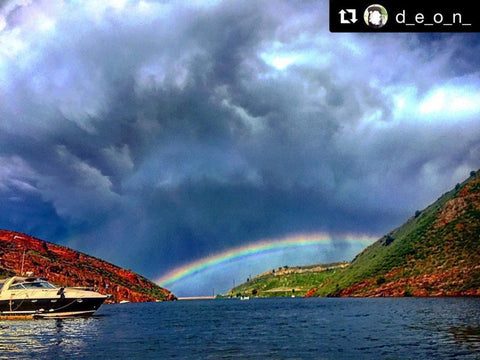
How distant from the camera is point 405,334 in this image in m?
50.3

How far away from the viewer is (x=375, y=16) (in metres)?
13.3

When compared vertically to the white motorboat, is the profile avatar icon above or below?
above

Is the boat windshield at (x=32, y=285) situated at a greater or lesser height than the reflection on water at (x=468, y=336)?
greater

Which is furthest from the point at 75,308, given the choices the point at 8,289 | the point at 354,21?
the point at 354,21

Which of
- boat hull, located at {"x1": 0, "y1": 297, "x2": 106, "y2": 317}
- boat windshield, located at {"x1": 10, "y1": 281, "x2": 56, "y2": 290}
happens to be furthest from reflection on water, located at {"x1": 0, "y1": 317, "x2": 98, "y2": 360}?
boat windshield, located at {"x1": 10, "y1": 281, "x2": 56, "y2": 290}

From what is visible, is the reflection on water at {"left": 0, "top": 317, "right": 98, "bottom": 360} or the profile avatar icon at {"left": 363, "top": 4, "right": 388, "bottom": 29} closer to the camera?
the profile avatar icon at {"left": 363, "top": 4, "right": 388, "bottom": 29}

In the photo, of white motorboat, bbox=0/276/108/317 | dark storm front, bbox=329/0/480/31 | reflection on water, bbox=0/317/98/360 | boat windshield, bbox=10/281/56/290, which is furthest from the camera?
boat windshield, bbox=10/281/56/290

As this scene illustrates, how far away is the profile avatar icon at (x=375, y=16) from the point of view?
43.5 ft

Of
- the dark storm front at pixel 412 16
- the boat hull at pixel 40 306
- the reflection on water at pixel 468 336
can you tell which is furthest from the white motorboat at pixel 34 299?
the dark storm front at pixel 412 16

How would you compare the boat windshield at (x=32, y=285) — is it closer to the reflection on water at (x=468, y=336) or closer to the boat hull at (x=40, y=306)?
the boat hull at (x=40, y=306)

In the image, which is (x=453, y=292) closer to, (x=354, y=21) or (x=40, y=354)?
(x=40, y=354)

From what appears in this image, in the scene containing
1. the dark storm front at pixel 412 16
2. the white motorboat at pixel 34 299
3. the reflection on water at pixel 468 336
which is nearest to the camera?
the dark storm front at pixel 412 16

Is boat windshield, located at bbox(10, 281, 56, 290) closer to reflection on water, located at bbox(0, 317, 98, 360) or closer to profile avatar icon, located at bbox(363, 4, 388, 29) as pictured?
reflection on water, located at bbox(0, 317, 98, 360)

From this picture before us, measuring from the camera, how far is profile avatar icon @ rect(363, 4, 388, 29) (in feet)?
43.5
